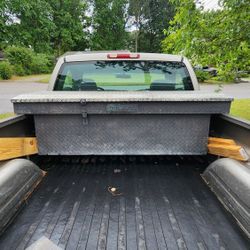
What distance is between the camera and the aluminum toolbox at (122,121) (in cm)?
257

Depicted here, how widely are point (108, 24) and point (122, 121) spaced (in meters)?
39.9

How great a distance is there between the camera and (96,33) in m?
38.7

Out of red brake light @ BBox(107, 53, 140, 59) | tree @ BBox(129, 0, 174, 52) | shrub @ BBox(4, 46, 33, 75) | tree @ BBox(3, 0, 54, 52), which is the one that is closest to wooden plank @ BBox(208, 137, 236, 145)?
red brake light @ BBox(107, 53, 140, 59)

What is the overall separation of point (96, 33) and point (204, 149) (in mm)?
38880

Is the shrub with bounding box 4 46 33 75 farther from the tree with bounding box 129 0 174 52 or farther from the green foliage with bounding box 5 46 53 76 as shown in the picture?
the tree with bounding box 129 0 174 52

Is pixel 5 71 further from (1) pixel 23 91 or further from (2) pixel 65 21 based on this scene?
(1) pixel 23 91

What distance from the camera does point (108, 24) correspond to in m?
39.5

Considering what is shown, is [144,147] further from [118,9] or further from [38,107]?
[118,9]

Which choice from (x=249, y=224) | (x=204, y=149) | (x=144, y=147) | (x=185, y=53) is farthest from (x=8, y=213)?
(x=185, y=53)

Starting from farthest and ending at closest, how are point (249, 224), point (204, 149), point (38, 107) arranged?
1. point (204, 149)
2. point (38, 107)
3. point (249, 224)

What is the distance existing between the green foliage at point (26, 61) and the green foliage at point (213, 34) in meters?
24.8

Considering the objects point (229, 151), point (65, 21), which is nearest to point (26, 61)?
point (65, 21)

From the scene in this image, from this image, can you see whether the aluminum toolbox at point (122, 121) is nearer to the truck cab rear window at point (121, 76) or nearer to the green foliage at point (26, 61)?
the truck cab rear window at point (121, 76)

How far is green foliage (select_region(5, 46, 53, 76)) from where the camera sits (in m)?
27.4
